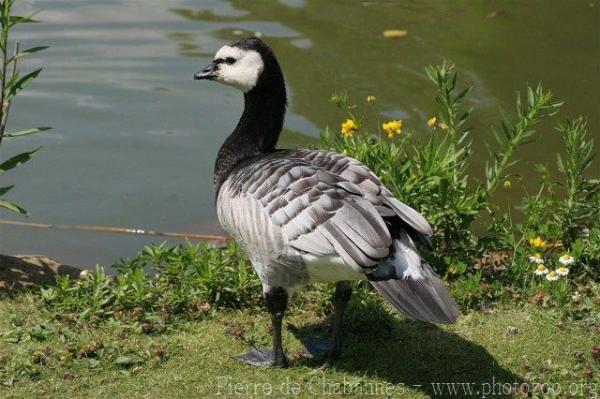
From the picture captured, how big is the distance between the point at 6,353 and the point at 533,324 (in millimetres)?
2978

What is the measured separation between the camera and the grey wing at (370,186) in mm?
4965

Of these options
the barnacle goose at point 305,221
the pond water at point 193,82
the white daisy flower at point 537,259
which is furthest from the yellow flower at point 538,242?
the pond water at point 193,82

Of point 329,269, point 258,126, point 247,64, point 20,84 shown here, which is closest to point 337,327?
point 329,269

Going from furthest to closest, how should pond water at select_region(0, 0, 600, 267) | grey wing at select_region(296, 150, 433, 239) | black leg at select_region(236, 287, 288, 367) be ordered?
1. pond water at select_region(0, 0, 600, 267)
2. black leg at select_region(236, 287, 288, 367)
3. grey wing at select_region(296, 150, 433, 239)

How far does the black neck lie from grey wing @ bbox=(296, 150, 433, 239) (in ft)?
1.08

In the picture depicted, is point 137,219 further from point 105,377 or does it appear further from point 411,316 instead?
point 411,316

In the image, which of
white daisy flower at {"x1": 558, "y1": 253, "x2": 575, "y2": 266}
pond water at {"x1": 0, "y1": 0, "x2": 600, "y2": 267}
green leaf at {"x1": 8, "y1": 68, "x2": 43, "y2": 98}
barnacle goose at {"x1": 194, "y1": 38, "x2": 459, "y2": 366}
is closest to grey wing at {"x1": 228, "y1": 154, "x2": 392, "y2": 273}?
barnacle goose at {"x1": 194, "y1": 38, "x2": 459, "y2": 366}

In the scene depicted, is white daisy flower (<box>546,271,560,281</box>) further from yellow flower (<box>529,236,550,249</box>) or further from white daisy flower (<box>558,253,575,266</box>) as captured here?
yellow flower (<box>529,236,550,249</box>)

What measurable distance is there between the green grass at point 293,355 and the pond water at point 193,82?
1.68m

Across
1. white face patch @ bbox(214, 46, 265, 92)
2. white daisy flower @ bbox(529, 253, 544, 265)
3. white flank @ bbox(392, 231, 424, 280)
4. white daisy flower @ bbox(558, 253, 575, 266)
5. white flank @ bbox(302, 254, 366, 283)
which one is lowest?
white daisy flower @ bbox(529, 253, 544, 265)

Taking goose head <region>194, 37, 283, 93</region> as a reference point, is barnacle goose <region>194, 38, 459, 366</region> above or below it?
below

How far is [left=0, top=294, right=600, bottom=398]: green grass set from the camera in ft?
16.7

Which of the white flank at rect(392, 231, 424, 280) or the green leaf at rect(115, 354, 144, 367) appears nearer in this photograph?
the white flank at rect(392, 231, 424, 280)

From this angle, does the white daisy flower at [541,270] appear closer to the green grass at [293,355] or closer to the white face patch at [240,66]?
the green grass at [293,355]
